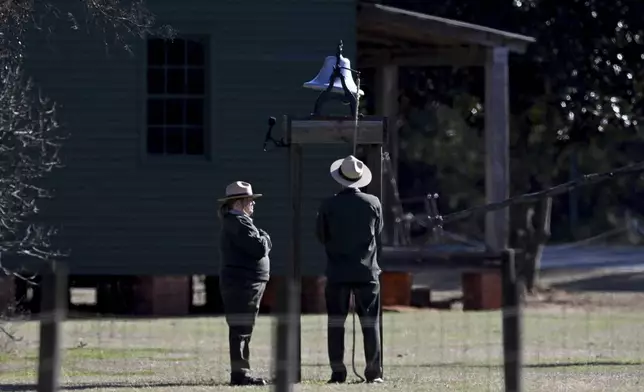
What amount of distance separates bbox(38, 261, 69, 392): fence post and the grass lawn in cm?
406

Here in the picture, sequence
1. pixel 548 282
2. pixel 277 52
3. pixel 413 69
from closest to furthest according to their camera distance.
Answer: pixel 277 52 → pixel 413 69 → pixel 548 282

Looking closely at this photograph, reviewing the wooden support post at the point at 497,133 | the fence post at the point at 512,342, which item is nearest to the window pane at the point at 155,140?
the wooden support post at the point at 497,133

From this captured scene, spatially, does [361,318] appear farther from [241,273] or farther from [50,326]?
[50,326]

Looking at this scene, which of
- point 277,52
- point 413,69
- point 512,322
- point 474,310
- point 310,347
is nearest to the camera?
point 512,322

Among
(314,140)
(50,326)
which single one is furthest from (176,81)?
(50,326)

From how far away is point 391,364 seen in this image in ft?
49.6

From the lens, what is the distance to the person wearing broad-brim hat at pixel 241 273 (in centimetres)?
1273

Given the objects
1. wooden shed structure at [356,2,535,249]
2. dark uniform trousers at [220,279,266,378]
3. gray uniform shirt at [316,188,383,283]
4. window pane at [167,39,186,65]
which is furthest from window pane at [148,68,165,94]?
gray uniform shirt at [316,188,383,283]

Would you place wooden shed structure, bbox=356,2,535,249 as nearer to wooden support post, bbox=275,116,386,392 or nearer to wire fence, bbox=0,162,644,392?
wire fence, bbox=0,162,644,392

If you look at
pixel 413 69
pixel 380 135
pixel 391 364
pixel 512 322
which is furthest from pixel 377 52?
pixel 512 322

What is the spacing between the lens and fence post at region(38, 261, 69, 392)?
25.7 feet

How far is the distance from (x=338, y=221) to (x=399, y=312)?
9.42 m

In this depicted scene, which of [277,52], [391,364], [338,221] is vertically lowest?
[391,364]

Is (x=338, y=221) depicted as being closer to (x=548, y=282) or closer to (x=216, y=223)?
(x=216, y=223)
